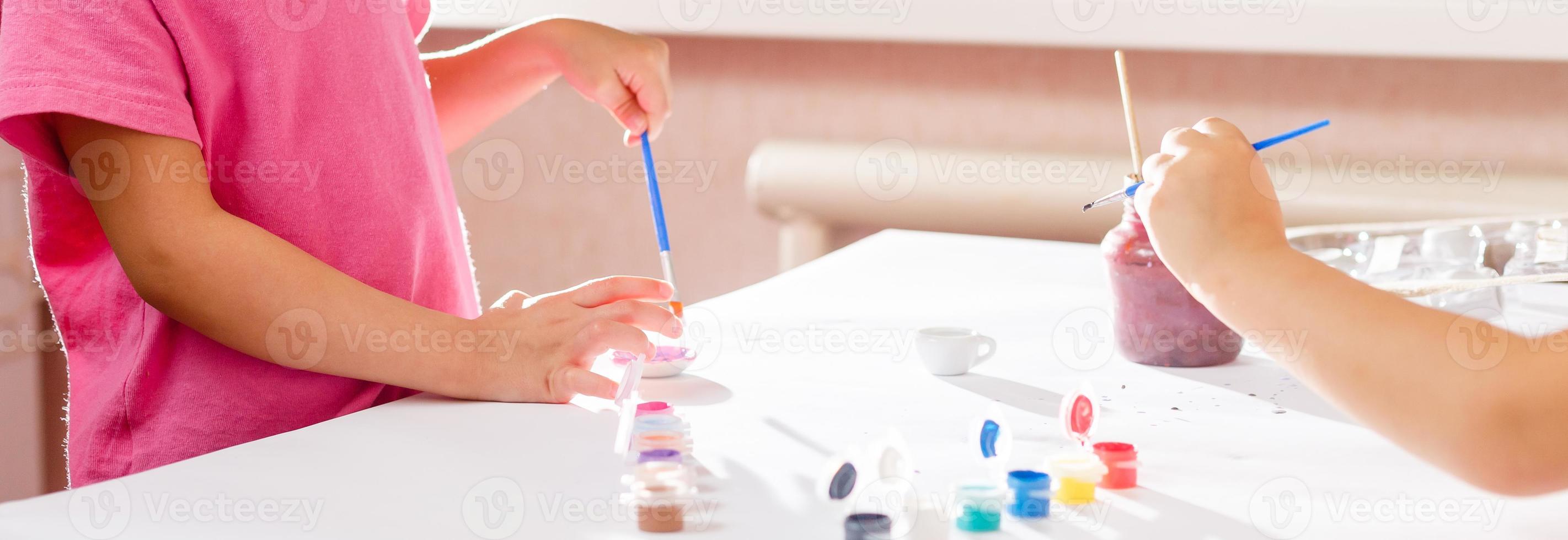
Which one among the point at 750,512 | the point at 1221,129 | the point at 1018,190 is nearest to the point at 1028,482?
the point at 750,512

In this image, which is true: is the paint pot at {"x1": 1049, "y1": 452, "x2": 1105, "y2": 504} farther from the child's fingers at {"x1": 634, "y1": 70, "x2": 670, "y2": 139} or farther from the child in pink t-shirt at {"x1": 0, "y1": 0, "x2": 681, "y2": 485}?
the child's fingers at {"x1": 634, "y1": 70, "x2": 670, "y2": 139}

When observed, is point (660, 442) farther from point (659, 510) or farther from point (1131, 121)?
point (1131, 121)

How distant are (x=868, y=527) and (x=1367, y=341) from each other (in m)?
0.24

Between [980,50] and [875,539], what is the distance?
52.6 inches

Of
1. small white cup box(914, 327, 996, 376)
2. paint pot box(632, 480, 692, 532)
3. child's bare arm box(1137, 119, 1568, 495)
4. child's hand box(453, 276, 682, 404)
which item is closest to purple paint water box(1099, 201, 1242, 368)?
small white cup box(914, 327, 996, 376)

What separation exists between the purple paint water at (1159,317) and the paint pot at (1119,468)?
279 millimetres

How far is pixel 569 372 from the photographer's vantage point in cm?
75

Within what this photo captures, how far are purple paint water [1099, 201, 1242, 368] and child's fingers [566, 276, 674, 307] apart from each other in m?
0.34

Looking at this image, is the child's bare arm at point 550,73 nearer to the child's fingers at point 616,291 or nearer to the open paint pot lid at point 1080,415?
the child's fingers at point 616,291

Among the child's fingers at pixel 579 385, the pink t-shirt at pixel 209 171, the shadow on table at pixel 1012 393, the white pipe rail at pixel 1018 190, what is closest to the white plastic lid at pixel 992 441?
the shadow on table at pixel 1012 393

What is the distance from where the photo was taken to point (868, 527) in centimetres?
53

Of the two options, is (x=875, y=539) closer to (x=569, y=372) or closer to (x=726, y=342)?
(x=569, y=372)

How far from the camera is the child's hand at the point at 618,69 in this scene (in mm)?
992

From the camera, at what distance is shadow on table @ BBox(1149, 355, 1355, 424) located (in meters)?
0.79
